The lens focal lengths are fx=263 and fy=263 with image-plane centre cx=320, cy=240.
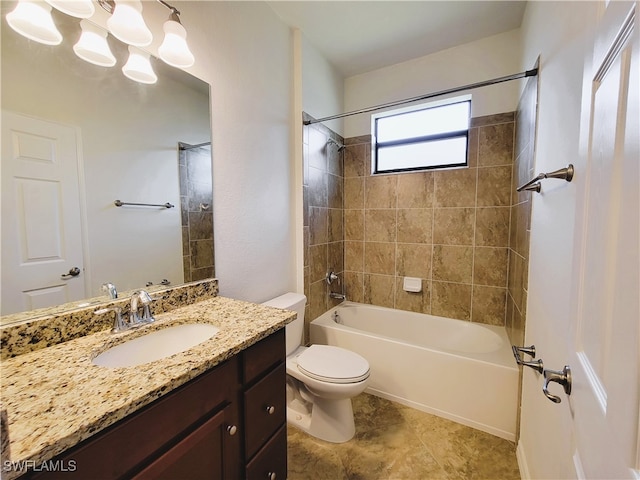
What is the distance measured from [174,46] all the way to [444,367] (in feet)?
7.63

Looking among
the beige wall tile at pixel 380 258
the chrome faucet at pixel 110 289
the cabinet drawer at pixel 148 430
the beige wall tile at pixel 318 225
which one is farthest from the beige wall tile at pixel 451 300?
the chrome faucet at pixel 110 289

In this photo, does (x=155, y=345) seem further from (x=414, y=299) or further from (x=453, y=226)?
(x=453, y=226)

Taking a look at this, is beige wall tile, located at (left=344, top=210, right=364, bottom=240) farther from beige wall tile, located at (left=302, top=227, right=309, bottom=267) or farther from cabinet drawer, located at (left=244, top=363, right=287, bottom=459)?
cabinet drawer, located at (left=244, top=363, right=287, bottom=459)

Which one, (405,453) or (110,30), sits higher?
(110,30)

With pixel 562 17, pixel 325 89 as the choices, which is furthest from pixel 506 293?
pixel 325 89

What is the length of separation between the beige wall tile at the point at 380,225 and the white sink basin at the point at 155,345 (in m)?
1.89

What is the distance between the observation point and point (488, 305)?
2.22 metres

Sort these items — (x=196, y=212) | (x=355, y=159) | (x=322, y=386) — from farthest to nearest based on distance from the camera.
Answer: (x=355, y=159), (x=322, y=386), (x=196, y=212)

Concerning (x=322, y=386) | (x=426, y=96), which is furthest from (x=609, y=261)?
(x=426, y=96)

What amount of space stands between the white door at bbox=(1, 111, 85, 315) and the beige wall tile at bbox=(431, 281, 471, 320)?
2444mm

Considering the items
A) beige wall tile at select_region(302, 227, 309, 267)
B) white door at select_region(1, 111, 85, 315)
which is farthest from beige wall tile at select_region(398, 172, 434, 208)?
white door at select_region(1, 111, 85, 315)

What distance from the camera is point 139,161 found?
3.74ft

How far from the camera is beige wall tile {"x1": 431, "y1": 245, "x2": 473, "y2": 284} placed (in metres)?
2.28

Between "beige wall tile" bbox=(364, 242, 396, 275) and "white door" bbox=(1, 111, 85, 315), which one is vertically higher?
"white door" bbox=(1, 111, 85, 315)
